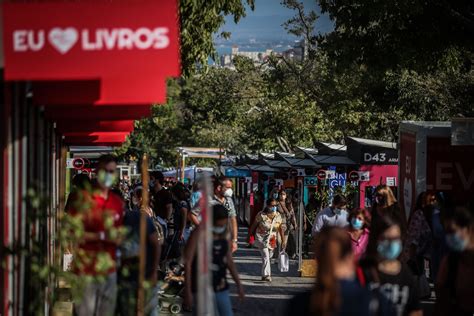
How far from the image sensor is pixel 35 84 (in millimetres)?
9625

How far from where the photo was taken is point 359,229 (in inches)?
621

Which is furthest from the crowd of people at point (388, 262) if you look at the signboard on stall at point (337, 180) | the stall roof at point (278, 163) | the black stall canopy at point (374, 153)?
the stall roof at point (278, 163)

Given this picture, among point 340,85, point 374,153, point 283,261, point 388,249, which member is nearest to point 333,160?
point 374,153

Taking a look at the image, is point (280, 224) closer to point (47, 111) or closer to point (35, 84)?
point (47, 111)

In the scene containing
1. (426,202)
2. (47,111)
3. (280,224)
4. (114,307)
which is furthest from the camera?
(280,224)

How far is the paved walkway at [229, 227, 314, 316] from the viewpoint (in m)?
18.2

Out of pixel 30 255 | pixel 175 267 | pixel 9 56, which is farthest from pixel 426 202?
pixel 9 56

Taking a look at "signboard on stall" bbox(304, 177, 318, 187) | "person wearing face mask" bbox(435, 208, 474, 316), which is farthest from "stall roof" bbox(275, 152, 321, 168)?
"person wearing face mask" bbox(435, 208, 474, 316)

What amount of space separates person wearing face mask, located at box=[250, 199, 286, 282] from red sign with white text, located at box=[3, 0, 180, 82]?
1459cm

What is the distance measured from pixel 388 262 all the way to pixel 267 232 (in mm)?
12840

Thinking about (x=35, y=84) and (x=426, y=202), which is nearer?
(x=35, y=84)

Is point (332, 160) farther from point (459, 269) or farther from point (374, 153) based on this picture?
point (459, 269)

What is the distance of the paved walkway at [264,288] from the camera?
1823cm

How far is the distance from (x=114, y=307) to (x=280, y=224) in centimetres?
1312
